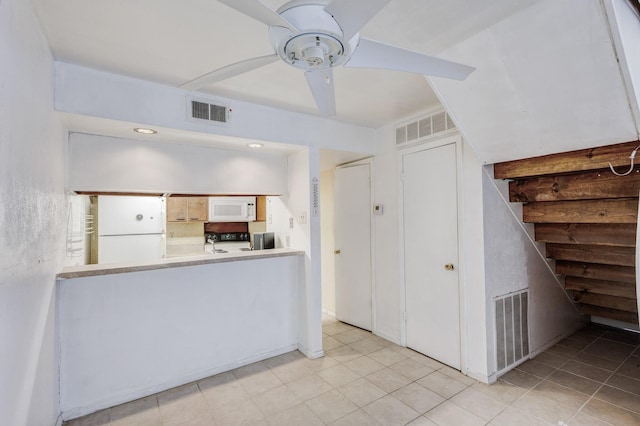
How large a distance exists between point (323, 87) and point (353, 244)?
2.65 m

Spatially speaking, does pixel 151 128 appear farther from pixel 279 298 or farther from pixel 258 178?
pixel 279 298

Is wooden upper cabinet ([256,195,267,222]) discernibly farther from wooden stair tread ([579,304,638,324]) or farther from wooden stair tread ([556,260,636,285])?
wooden stair tread ([579,304,638,324])

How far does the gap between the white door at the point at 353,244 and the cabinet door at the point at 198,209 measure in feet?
7.08

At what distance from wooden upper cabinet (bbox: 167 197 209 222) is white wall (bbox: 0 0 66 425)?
2726mm

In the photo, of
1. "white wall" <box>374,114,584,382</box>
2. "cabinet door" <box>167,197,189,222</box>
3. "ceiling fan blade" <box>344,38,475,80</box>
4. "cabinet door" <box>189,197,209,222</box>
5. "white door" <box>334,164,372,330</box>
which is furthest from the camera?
"cabinet door" <box>189,197,209,222</box>

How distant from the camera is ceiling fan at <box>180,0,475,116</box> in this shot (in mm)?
1044

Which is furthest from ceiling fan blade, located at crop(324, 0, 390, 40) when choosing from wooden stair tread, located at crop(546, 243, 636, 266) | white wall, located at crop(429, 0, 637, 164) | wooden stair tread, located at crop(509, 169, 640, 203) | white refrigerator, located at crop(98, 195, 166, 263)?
white refrigerator, located at crop(98, 195, 166, 263)

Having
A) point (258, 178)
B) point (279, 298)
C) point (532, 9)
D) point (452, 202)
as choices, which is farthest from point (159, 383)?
point (532, 9)

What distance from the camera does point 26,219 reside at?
4.47 feet

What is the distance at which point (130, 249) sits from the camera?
13.1 feet

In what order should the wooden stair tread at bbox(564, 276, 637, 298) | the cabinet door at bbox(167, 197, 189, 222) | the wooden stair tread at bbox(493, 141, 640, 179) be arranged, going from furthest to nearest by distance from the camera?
the cabinet door at bbox(167, 197, 189, 222) → the wooden stair tread at bbox(564, 276, 637, 298) → the wooden stair tread at bbox(493, 141, 640, 179)

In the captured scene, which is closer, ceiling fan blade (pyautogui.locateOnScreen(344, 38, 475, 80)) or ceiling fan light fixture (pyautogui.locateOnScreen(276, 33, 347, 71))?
ceiling fan light fixture (pyautogui.locateOnScreen(276, 33, 347, 71))

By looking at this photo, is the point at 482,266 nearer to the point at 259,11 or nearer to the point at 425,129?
the point at 425,129

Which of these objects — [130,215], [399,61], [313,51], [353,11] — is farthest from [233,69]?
[130,215]
